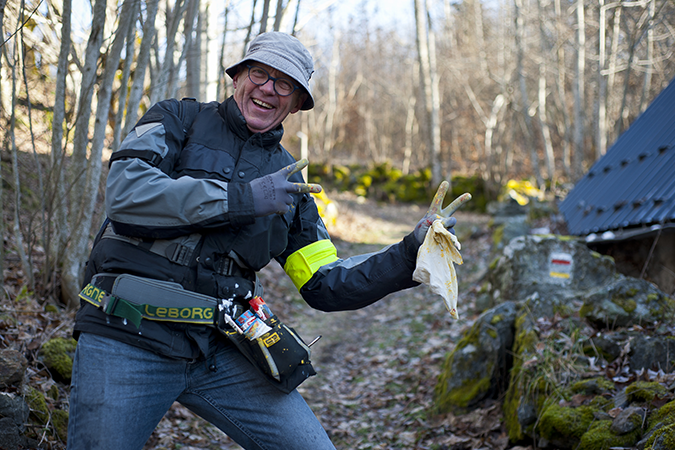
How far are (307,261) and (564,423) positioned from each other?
198 centimetres

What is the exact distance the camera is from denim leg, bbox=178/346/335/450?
2.10 meters

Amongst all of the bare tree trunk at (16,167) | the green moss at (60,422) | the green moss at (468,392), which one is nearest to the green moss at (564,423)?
the green moss at (468,392)

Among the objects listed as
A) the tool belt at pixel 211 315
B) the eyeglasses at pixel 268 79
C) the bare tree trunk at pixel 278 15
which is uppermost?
the bare tree trunk at pixel 278 15

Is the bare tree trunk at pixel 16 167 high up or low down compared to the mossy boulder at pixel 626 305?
up

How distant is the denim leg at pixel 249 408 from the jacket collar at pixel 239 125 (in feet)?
3.13

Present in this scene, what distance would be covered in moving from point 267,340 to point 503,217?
443 inches

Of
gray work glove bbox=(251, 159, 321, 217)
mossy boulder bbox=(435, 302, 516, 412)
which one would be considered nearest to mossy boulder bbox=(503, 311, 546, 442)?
mossy boulder bbox=(435, 302, 516, 412)

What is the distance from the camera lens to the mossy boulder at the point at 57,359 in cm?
356

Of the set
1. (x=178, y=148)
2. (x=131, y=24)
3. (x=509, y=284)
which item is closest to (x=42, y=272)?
(x=131, y=24)

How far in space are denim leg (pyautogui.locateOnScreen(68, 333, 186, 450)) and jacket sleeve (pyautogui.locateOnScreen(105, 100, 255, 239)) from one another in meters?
0.45

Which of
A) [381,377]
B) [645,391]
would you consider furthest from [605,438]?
[381,377]

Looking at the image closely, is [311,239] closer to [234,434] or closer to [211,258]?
[211,258]

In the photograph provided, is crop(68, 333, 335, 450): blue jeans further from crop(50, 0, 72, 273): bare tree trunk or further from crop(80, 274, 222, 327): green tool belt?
crop(50, 0, 72, 273): bare tree trunk

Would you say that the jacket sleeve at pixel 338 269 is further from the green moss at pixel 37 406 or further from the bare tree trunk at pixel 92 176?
the bare tree trunk at pixel 92 176
